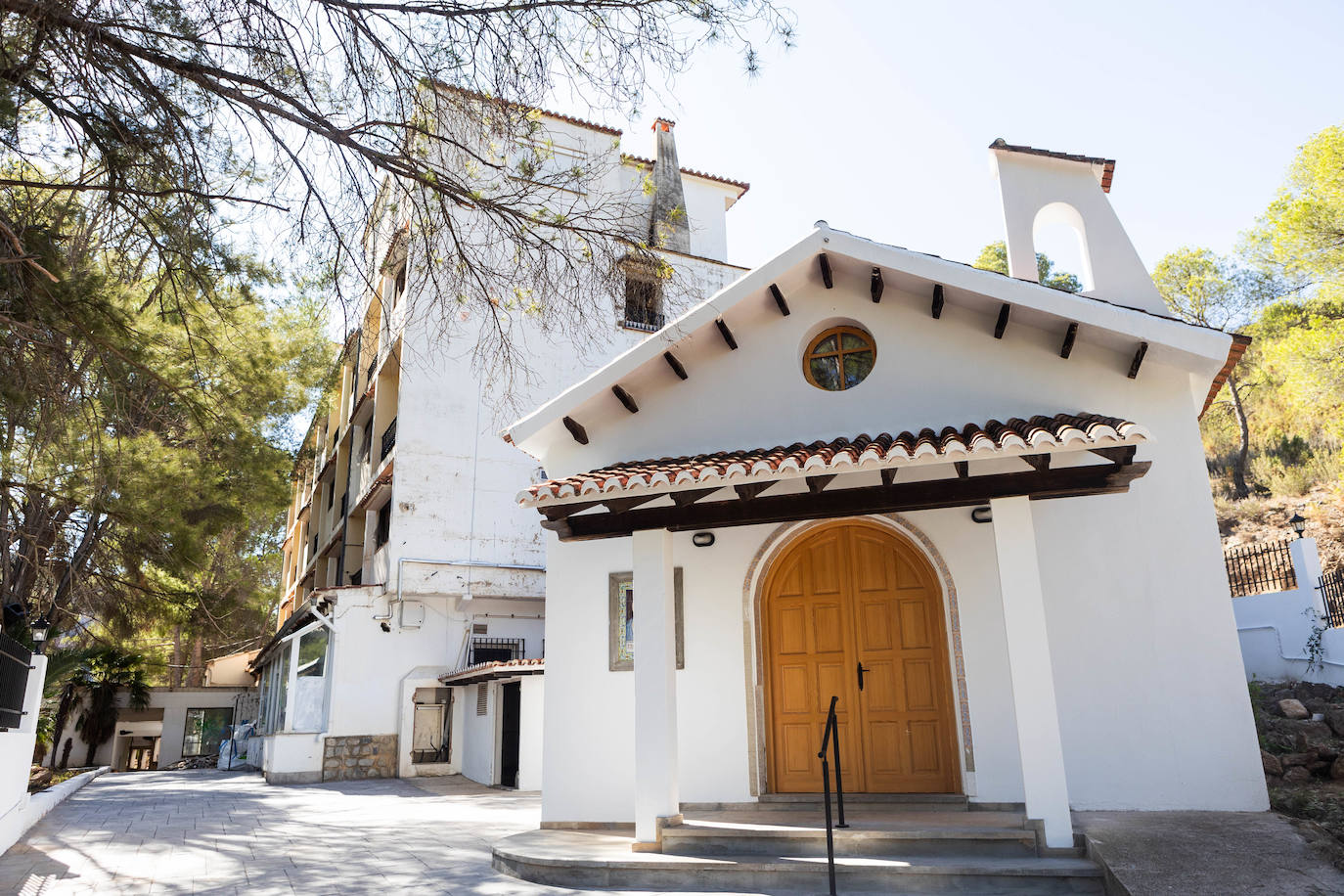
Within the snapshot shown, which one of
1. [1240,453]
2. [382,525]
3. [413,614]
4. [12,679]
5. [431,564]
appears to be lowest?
[12,679]

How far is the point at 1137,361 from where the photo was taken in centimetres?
762

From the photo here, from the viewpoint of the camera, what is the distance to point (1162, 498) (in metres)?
7.62

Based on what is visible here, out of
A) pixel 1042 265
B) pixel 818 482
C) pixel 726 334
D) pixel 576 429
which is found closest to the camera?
pixel 818 482

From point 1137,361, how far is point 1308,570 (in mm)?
8591

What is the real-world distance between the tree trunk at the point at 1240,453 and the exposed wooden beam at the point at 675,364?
2481 cm

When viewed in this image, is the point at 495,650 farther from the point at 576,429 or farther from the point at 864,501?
the point at 864,501

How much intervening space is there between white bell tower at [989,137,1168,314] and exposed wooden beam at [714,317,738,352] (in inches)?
125

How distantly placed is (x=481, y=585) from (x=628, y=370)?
10884 millimetres

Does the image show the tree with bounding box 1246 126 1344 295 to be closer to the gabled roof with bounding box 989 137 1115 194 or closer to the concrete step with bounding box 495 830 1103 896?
the gabled roof with bounding box 989 137 1115 194

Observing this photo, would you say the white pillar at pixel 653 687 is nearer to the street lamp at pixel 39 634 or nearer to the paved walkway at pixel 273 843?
the paved walkway at pixel 273 843

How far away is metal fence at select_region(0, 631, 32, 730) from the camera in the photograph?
27.0ft

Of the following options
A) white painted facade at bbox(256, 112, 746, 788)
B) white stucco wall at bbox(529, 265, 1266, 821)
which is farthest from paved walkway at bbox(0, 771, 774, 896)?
white painted facade at bbox(256, 112, 746, 788)

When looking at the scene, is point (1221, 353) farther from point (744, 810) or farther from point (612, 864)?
point (612, 864)

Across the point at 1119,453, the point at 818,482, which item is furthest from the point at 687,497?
the point at 1119,453
